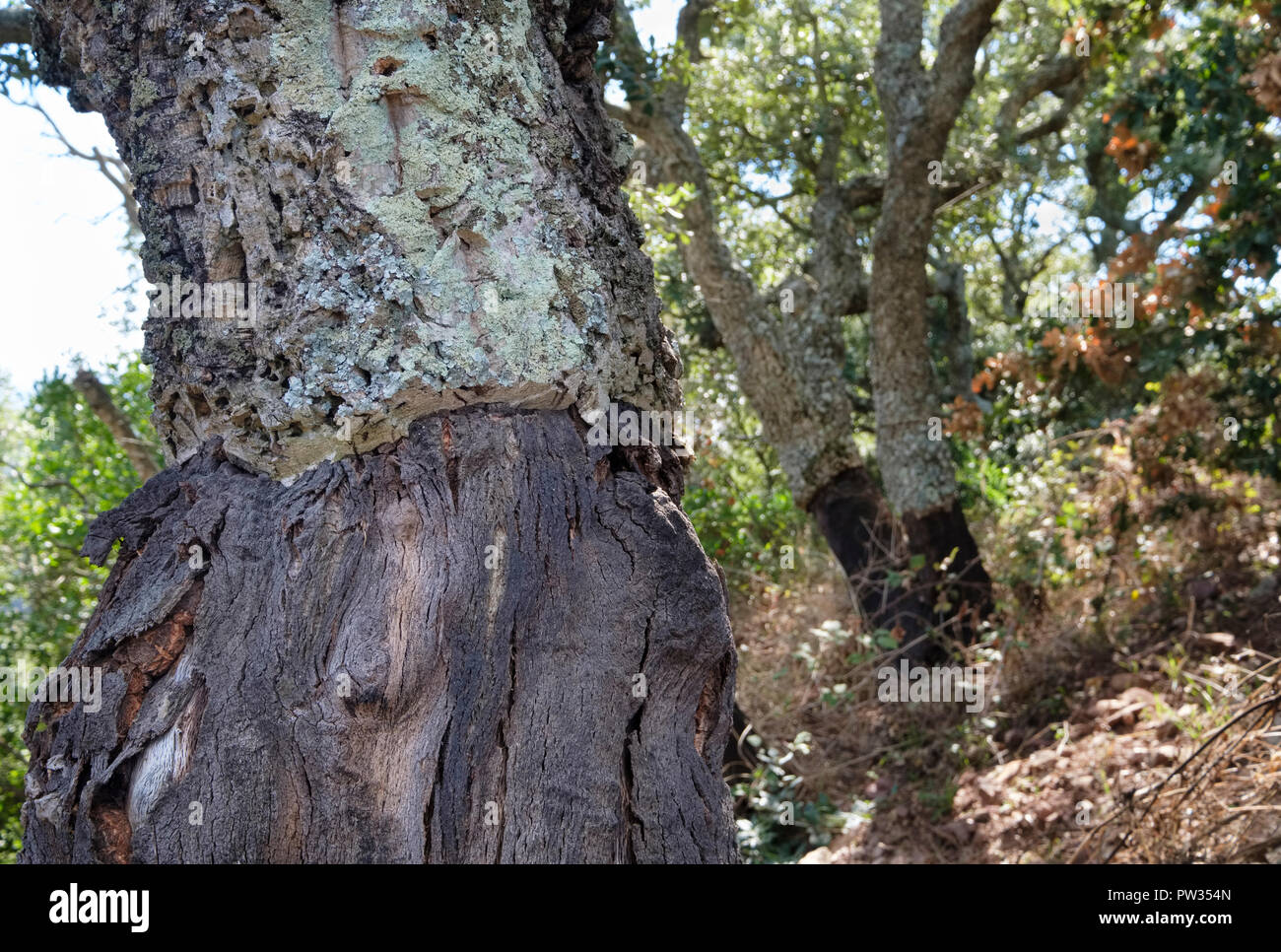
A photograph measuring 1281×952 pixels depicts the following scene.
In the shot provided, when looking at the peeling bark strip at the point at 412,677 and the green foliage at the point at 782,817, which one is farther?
the green foliage at the point at 782,817

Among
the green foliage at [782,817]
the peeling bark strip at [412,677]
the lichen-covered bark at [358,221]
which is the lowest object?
the green foliage at [782,817]

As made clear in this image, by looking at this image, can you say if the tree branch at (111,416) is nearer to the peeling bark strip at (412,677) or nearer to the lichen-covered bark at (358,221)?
the lichen-covered bark at (358,221)

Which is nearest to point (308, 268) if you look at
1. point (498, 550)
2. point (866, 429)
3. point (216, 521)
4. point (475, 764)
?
point (216, 521)

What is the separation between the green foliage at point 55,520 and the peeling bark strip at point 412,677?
615cm

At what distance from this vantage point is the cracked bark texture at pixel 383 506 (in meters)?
1.68

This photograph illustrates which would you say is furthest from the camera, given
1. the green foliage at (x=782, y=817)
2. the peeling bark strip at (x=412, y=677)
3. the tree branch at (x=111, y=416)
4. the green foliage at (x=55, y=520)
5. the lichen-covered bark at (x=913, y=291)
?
the green foliage at (x=55, y=520)

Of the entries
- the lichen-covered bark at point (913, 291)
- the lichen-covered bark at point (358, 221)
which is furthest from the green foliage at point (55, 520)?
the lichen-covered bark at point (358, 221)

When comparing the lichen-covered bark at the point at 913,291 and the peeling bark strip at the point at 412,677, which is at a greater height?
the lichen-covered bark at the point at 913,291

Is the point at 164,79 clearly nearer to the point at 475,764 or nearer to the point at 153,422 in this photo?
the point at 153,422

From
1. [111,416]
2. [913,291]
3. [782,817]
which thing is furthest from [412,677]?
[913,291]

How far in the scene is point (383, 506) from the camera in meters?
1.82

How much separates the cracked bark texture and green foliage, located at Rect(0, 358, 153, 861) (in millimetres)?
6040

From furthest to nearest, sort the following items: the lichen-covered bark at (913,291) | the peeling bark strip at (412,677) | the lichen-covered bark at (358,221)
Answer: the lichen-covered bark at (913,291) < the lichen-covered bark at (358,221) < the peeling bark strip at (412,677)

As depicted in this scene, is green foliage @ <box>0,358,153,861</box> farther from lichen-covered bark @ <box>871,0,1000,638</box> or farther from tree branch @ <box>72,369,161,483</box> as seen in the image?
lichen-covered bark @ <box>871,0,1000,638</box>
